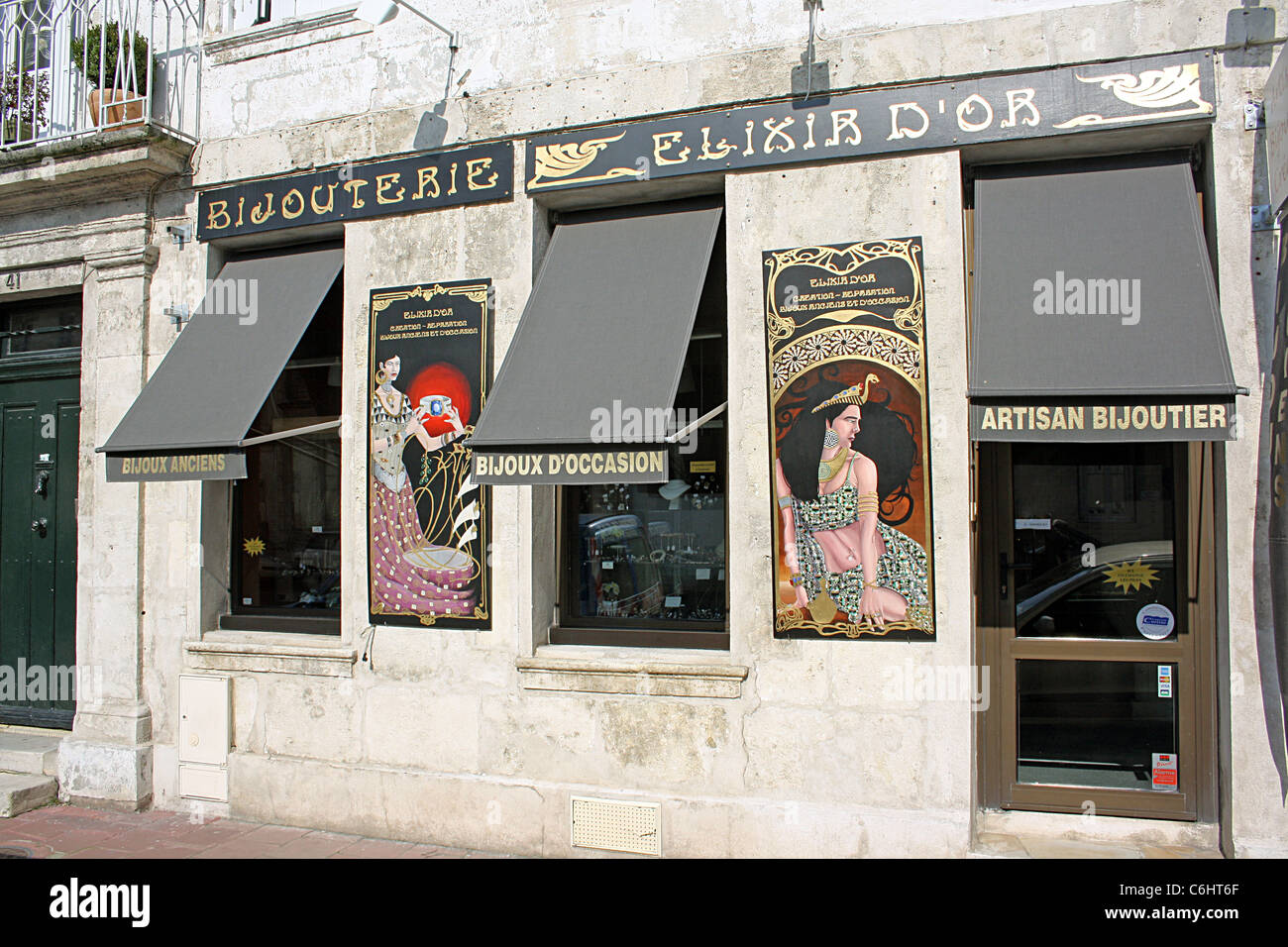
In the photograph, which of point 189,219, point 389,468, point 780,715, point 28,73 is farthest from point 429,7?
point 780,715

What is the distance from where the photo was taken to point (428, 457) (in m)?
5.73

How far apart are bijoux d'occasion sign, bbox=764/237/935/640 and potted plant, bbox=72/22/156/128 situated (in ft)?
16.3

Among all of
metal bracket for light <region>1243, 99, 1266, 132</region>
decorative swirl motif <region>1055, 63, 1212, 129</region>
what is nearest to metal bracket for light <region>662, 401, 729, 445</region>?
decorative swirl motif <region>1055, 63, 1212, 129</region>

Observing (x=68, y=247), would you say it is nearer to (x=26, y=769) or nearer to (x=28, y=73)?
(x=28, y=73)

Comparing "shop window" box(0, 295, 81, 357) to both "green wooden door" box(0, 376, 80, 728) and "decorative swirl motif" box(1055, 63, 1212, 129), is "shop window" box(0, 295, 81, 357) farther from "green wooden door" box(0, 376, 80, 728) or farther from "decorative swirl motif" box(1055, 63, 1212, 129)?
"decorative swirl motif" box(1055, 63, 1212, 129)

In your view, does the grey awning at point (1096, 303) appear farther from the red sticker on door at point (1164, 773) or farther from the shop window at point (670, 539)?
the red sticker on door at point (1164, 773)

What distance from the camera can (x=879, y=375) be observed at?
4.93m

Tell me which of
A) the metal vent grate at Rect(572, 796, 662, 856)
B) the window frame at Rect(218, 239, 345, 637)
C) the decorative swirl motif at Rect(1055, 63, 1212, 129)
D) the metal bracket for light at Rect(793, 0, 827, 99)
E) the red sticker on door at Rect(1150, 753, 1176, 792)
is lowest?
the metal vent grate at Rect(572, 796, 662, 856)

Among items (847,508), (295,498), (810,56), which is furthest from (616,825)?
(810,56)

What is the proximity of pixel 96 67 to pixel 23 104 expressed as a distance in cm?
76

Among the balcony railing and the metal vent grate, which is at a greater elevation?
the balcony railing

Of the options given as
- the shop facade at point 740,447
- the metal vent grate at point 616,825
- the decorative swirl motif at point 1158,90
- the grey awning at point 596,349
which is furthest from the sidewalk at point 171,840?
the decorative swirl motif at point 1158,90

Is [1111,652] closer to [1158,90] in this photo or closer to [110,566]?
[1158,90]

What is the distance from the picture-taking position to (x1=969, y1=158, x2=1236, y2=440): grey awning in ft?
13.7
